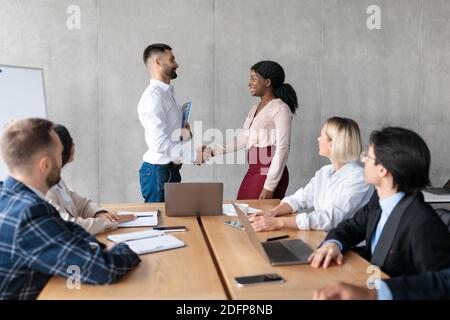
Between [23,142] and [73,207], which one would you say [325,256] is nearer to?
[23,142]

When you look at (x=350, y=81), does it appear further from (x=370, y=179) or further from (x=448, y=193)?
(x=370, y=179)

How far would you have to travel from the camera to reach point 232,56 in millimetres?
4875

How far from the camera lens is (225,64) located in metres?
4.88

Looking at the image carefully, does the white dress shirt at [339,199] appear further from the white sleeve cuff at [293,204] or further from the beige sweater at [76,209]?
the beige sweater at [76,209]

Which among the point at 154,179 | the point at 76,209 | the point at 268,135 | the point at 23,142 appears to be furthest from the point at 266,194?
the point at 23,142

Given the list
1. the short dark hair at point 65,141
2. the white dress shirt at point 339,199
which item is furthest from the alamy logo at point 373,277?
the short dark hair at point 65,141

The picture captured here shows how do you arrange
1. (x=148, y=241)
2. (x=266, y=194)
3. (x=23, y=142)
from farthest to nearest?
(x=266, y=194) → (x=148, y=241) → (x=23, y=142)

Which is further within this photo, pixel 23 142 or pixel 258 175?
pixel 258 175

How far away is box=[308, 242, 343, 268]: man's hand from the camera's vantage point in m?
1.83

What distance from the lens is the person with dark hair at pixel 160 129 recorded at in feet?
10.9

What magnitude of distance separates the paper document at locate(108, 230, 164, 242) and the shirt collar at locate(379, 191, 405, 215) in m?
1.06

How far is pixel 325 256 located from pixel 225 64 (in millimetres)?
3357

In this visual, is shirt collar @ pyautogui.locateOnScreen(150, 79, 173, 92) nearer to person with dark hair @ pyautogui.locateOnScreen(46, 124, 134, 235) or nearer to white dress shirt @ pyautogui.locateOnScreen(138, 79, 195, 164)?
white dress shirt @ pyautogui.locateOnScreen(138, 79, 195, 164)

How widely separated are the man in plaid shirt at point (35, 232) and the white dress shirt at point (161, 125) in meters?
1.58
